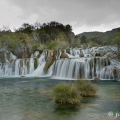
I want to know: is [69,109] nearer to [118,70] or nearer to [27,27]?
[118,70]

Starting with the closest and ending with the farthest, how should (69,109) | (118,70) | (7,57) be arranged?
(69,109) < (118,70) < (7,57)

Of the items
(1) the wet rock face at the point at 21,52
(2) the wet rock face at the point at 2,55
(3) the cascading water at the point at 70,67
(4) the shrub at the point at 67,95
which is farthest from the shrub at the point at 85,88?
(1) the wet rock face at the point at 21,52

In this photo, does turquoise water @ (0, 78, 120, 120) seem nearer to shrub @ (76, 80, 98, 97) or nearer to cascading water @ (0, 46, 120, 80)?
shrub @ (76, 80, 98, 97)

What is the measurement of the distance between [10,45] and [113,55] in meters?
31.2

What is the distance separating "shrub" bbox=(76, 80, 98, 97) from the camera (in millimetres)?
15773

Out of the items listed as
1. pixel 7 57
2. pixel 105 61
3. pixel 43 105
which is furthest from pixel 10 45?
pixel 43 105

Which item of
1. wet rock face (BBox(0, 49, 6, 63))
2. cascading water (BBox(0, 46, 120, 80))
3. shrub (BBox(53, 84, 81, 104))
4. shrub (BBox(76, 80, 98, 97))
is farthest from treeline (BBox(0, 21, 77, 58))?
shrub (BBox(53, 84, 81, 104))

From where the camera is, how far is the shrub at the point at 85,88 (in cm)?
1577

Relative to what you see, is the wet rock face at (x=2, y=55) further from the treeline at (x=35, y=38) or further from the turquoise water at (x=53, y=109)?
the turquoise water at (x=53, y=109)

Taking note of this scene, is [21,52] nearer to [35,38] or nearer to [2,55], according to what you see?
[2,55]

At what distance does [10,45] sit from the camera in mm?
52812

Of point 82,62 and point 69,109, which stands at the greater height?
point 82,62

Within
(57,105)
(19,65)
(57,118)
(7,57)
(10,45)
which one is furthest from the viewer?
(10,45)

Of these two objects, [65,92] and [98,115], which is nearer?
[98,115]
